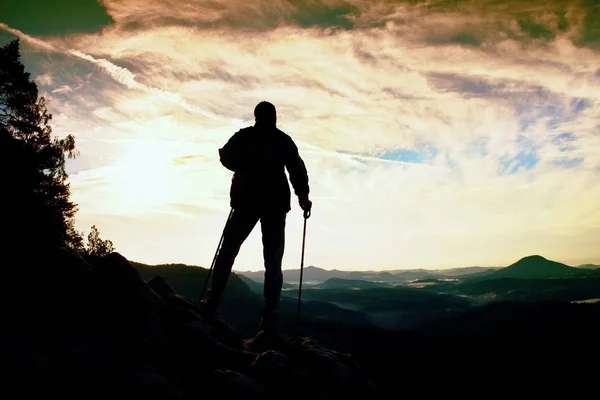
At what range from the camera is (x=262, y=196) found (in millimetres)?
7062

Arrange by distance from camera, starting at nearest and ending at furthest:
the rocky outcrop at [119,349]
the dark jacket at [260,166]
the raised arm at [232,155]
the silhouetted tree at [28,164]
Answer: the rocky outcrop at [119,349] → the dark jacket at [260,166] → the raised arm at [232,155] → the silhouetted tree at [28,164]

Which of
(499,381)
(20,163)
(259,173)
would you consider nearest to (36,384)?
(259,173)

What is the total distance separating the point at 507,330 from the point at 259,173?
22208cm

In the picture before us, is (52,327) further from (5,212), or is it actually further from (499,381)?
(499,381)

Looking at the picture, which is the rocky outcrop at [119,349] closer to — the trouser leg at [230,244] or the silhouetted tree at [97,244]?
the trouser leg at [230,244]

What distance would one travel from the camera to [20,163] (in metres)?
30.9

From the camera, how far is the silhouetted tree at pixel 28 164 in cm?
2898

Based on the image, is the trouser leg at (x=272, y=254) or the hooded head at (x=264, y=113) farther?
the hooded head at (x=264, y=113)

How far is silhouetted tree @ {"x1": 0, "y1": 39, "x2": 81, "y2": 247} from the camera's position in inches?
1141

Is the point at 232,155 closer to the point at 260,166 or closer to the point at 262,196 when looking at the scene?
the point at 260,166

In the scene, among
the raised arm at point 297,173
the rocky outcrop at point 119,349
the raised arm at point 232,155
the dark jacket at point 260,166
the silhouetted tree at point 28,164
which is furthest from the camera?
the silhouetted tree at point 28,164

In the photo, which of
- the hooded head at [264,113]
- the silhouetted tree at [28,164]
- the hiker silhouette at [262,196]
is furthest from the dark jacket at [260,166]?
the silhouetted tree at [28,164]

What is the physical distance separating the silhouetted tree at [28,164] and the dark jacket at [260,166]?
82.7 ft

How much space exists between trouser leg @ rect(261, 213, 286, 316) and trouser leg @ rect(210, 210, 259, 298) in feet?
0.97
